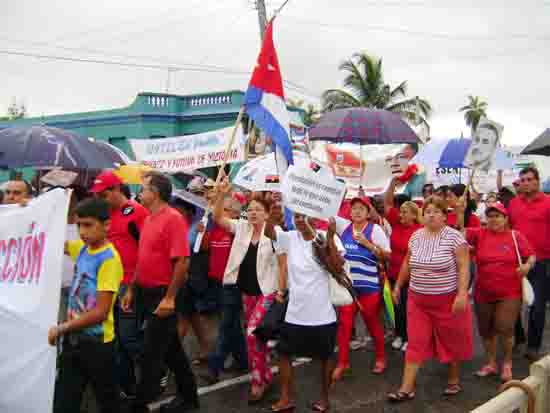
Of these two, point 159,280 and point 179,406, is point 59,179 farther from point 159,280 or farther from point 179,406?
point 179,406

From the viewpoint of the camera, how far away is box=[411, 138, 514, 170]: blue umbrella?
9.94 m

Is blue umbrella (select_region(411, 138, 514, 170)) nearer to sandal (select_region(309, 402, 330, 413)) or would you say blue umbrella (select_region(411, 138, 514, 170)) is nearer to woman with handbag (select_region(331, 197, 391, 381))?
woman with handbag (select_region(331, 197, 391, 381))

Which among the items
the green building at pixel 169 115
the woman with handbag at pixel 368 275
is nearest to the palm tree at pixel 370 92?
the green building at pixel 169 115

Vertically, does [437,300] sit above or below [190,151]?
below

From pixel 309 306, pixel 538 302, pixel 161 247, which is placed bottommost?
pixel 538 302

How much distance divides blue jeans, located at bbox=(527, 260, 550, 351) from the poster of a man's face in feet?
4.36

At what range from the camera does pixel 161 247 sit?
4.52 m

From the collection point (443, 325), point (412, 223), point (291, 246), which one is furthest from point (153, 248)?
point (412, 223)

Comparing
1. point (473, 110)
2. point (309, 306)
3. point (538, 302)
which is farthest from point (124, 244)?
point (473, 110)

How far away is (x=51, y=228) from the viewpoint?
376cm

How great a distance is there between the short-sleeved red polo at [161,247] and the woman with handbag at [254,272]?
618mm

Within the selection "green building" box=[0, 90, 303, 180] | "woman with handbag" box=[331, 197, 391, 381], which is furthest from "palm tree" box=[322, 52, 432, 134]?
"woman with handbag" box=[331, 197, 391, 381]

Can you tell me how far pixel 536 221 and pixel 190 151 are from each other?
496cm

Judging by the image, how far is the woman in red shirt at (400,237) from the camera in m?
6.68
